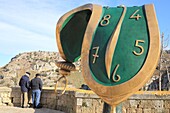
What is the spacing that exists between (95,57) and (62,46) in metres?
0.58

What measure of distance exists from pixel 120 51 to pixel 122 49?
0.7 inches

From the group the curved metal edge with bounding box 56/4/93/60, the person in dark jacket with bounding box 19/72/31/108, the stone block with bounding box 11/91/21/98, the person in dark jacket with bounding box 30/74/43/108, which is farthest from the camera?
the stone block with bounding box 11/91/21/98

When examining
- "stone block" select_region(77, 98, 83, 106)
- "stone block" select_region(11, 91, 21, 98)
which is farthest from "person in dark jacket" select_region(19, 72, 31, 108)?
"stone block" select_region(77, 98, 83, 106)

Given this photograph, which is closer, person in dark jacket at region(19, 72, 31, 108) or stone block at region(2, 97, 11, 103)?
person in dark jacket at region(19, 72, 31, 108)

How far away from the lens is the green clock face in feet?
5.97

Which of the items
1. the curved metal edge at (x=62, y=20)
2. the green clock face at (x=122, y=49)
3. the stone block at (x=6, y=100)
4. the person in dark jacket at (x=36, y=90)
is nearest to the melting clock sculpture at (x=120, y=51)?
the green clock face at (x=122, y=49)

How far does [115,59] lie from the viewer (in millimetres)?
1845

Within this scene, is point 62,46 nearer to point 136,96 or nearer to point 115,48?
point 115,48

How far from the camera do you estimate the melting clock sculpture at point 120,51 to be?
1.80 m

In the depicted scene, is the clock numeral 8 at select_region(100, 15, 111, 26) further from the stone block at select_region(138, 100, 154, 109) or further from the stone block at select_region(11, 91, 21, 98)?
the stone block at select_region(11, 91, 21, 98)

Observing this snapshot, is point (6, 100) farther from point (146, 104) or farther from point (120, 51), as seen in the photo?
point (120, 51)

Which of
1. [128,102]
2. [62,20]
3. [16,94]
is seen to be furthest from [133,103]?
[62,20]

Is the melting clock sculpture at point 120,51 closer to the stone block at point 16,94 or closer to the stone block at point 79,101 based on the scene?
the stone block at point 79,101

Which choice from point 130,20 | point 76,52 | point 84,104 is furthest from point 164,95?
point 130,20
